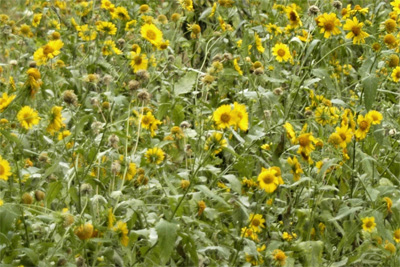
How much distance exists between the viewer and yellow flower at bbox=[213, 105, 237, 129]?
165cm

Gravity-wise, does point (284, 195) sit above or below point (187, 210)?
below

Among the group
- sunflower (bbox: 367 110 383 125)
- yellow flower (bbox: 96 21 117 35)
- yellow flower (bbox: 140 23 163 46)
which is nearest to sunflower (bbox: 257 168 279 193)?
sunflower (bbox: 367 110 383 125)

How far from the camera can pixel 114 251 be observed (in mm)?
1653

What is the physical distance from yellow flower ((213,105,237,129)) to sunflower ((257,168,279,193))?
0.17 meters

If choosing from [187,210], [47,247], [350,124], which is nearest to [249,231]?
[187,210]

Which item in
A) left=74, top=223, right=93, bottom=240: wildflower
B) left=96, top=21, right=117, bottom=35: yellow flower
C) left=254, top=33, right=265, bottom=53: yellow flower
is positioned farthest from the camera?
left=96, top=21, right=117, bottom=35: yellow flower

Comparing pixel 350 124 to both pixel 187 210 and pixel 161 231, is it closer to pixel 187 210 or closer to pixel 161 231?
pixel 187 210

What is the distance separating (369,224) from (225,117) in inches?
19.1

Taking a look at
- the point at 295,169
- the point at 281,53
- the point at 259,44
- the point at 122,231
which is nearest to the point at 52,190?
the point at 122,231

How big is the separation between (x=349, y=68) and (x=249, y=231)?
1.42 metres

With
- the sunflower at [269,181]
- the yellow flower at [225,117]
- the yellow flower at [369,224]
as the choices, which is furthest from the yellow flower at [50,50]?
the yellow flower at [369,224]

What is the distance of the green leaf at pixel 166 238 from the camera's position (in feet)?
4.79

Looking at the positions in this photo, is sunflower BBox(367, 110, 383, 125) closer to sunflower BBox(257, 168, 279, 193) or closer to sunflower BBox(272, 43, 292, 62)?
sunflower BBox(257, 168, 279, 193)

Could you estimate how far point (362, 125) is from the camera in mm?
1981
